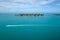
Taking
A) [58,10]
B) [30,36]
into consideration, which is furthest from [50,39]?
[58,10]

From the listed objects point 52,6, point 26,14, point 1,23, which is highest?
point 52,6

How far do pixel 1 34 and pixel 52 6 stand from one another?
0.98m

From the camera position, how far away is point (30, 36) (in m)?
1.41

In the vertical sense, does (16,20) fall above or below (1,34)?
above

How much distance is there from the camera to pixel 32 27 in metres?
1.38

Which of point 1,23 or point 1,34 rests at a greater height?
point 1,23

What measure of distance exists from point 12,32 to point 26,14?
390 millimetres

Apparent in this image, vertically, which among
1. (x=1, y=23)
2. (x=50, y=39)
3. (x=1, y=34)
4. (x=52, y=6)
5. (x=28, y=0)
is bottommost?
(x=50, y=39)

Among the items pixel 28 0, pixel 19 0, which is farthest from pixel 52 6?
pixel 19 0

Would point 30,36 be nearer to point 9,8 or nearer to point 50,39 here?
point 50,39

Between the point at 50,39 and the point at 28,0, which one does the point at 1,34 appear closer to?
the point at 28,0

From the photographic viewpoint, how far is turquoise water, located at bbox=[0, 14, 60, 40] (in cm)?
136

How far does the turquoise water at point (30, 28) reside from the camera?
1362 millimetres

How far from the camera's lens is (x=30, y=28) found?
1.38 m
